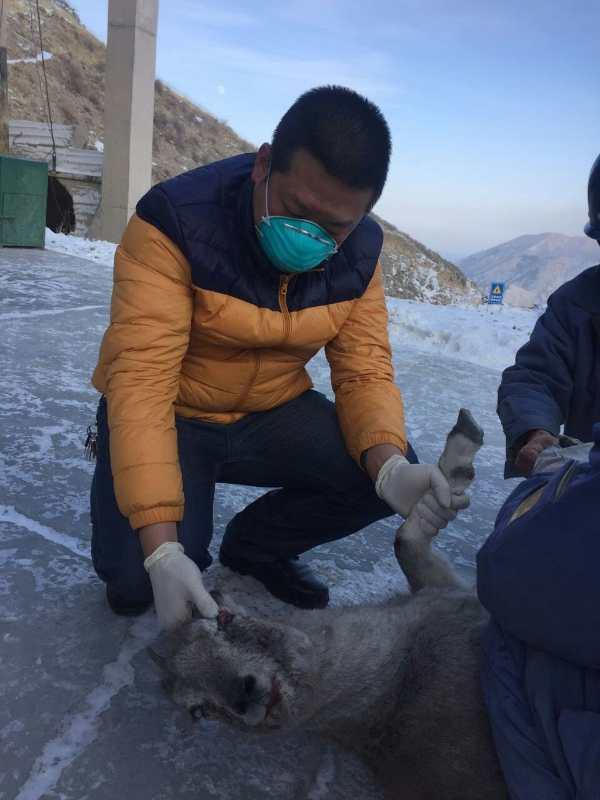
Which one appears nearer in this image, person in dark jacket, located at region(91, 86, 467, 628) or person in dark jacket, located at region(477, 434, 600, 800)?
person in dark jacket, located at region(477, 434, 600, 800)

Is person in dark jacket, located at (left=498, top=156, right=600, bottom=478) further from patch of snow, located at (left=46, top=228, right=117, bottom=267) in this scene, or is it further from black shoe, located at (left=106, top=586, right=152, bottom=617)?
patch of snow, located at (left=46, top=228, right=117, bottom=267)

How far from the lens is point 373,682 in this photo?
6.48ft

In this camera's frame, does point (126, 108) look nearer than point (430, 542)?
No

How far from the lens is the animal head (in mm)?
1752

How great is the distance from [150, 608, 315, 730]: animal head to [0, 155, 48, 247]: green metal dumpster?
9.47 metres

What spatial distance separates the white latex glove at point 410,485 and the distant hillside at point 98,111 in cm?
2589

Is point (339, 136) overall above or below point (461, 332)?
above

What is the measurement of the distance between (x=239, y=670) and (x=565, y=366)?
68.4 inches

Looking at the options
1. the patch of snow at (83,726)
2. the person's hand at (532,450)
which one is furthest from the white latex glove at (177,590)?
the person's hand at (532,450)

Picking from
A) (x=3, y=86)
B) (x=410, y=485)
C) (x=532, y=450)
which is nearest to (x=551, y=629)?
(x=410, y=485)

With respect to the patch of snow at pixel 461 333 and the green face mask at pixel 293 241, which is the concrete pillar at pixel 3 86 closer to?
the patch of snow at pixel 461 333

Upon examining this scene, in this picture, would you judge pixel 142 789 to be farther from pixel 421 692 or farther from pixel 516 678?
pixel 516 678

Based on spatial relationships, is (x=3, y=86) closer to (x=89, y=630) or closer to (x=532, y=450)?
(x=89, y=630)

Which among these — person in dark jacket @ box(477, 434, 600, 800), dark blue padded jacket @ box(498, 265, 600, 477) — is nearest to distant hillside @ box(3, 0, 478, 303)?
dark blue padded jacket @ box(498, 265, 600, 477)
